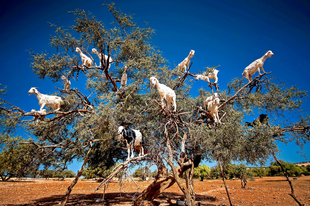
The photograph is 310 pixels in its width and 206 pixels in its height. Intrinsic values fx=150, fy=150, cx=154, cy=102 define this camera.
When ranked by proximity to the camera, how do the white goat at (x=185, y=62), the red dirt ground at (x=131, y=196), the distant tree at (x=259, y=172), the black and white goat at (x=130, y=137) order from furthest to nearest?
1. the distant tree at (x=259, y=172)
2. the red dirt ground at (x=131, y=196)
3. the white goat at (x=185, y=62)
4. the black and white goat at (x=130, y=137)

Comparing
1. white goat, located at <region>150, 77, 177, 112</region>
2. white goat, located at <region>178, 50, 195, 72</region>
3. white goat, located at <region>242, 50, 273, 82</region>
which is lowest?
white goat, located at <region>150, 77, 177, 112</region>

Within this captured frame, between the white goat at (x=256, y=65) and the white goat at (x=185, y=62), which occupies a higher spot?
the white goat at (x=185, y=62)

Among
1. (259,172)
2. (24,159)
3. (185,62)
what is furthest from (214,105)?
(259,172)

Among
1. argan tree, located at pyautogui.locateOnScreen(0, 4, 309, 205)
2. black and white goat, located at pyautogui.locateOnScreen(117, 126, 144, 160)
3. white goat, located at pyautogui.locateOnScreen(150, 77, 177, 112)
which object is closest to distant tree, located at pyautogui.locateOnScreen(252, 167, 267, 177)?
argan tree, located at pyautogui.locateOnScreen(0, 4, 309, 205)

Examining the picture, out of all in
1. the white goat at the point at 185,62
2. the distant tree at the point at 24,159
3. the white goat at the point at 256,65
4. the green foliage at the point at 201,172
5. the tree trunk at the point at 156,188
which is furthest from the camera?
the green foliage at the point at 201,172

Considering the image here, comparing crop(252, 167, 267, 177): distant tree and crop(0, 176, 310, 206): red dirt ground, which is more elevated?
crop(252, 167, 267, 177): distant tree

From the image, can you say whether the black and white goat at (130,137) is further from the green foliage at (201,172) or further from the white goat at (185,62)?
the green foliage at (201,172)

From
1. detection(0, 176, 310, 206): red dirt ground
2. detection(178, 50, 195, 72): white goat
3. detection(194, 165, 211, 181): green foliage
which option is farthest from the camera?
detection(194, 165, 211, 181): green foliage

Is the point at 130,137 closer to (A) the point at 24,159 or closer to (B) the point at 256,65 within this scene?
(A) the point at 24,159

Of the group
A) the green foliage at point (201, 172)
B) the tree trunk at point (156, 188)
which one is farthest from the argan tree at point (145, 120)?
the green foliage at point (201, 172)

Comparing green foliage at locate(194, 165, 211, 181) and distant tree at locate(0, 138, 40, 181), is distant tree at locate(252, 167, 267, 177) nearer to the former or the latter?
green foliage at locate(194, 165, 211, 181)

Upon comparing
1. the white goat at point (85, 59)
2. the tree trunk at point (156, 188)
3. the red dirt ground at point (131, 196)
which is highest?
the white goat at point (85, 59)

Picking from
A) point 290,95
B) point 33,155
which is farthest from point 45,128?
point 290,95

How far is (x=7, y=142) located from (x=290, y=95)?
14.1 m
